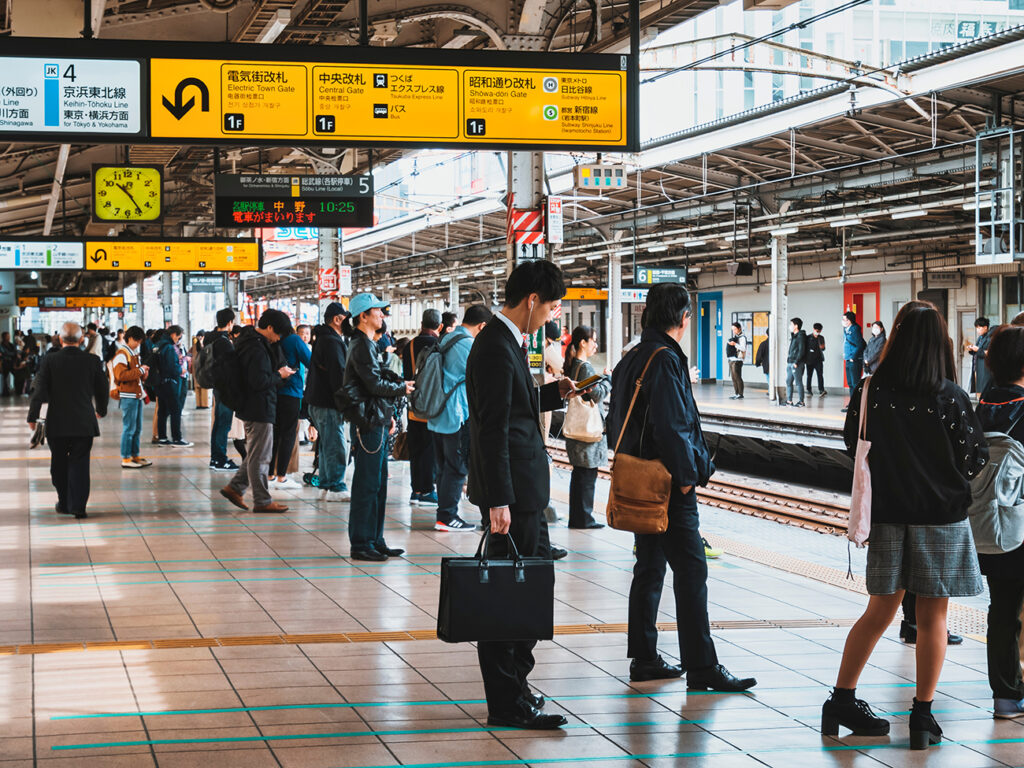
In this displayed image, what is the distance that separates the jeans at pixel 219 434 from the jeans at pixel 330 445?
9.41 ft

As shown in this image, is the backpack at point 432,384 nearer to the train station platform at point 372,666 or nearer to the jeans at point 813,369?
the train station platform at point 372,666

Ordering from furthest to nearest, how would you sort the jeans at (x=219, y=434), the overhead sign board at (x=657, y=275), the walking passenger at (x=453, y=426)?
the overhead sign board at (x=657, y=275) → the jeans at (x=219, y=434) → the walking passenger at (x=453, y=426)

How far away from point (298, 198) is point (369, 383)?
6.59 meters

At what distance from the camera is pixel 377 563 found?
26.2ft

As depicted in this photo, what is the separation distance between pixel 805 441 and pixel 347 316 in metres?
11.5

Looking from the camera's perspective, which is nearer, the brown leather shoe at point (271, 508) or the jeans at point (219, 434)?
the brown leather shoe at point (271, 508)

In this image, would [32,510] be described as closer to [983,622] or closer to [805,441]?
[983,622]

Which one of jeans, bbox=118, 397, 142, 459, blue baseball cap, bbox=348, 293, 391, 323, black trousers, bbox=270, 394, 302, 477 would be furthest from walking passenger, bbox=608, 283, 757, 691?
jeans, bbox=118, 397, 142, 459

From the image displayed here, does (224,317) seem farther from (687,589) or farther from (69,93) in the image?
(687,589)

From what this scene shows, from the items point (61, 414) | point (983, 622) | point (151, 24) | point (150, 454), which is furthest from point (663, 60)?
point (983, 622)

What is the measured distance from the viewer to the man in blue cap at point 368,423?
26.5 ft

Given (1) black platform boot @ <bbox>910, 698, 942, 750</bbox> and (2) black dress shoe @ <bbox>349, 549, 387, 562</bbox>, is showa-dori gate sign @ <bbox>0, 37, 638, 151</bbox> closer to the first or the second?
(2) black dress shoe @ <bbox>349, 549, 387, 562</bbox>

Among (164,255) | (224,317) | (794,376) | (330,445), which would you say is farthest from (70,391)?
(794,376)

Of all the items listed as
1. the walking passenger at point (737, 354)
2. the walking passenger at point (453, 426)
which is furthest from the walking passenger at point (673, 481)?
the walking passenger at point (737, 354)
